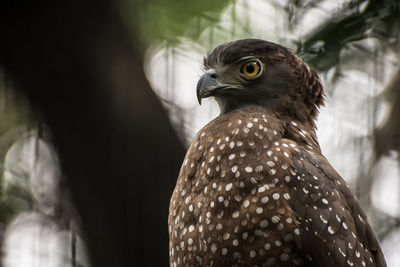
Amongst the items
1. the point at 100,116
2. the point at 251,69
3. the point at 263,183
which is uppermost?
the point at 251,69

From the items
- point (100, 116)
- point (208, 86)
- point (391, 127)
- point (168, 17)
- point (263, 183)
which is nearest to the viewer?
point (263, 183)

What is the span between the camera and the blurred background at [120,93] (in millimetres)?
3809

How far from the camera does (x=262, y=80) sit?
3.84 metres

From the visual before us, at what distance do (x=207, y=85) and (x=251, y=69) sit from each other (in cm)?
29

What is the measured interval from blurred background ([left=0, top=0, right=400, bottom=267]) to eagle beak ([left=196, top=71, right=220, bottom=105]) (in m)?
0.50

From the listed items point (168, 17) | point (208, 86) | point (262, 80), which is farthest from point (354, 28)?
point (168, 17)

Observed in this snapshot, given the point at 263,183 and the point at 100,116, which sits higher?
the point at 100,116

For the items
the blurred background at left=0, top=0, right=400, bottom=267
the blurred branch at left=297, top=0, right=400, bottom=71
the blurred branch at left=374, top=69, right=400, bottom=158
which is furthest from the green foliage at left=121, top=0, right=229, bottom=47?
the blurred branch at left=374, top=69, right=400, bottom=158

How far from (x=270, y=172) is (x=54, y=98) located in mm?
1450

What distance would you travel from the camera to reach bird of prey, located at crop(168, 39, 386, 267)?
3234mm

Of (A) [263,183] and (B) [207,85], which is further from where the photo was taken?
(B) [207,85]

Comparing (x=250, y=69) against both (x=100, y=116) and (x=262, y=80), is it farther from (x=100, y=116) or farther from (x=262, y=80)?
(x=100, y=116)

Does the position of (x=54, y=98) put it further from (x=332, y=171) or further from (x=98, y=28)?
(x=332, y=171)

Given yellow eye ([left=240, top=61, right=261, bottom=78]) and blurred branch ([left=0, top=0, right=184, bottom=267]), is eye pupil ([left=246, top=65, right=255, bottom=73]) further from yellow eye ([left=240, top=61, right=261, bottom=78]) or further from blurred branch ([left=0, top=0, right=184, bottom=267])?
blurred branch ([left=0, top=0, right=184, bottom=267])
